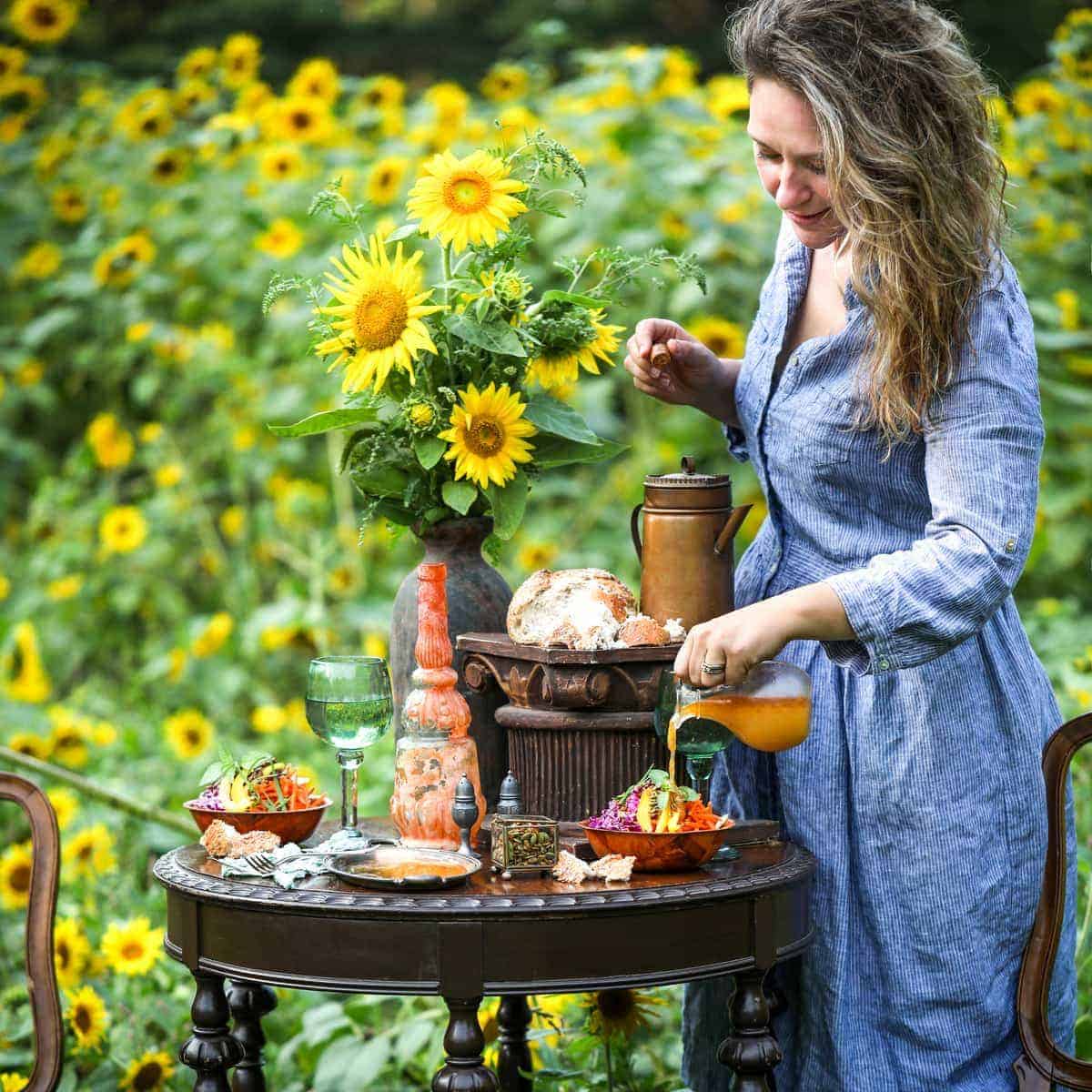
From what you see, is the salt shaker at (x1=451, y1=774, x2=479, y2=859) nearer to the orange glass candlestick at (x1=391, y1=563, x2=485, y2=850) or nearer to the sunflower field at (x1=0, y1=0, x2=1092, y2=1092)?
the orange glass candlestick at (x1=391, y1=563, x2=485, y2=850)

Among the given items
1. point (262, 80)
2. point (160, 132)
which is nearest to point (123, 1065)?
point (160, 132)

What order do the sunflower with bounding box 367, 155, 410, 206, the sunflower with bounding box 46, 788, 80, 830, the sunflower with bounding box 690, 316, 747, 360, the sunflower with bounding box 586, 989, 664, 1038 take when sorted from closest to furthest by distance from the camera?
the sunflower with bounding box 586, 989, 664, 1038 < the sunflower with bounding box 46, 788, 80, 830 < the sunflower with bounding box 690, 316, 747, 360 < the sunflower with bounding box 367, 155, 410, 206

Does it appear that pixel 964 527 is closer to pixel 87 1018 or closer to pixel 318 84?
pixel 87 1018

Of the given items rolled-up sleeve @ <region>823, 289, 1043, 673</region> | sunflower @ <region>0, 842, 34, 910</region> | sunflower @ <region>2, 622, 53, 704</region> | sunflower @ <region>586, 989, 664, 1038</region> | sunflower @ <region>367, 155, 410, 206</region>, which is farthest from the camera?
sunflower @ <region>367, 155, 410, 206</region>

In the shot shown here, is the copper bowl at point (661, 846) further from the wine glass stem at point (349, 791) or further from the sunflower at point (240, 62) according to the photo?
the sunflower at point (240, 62)

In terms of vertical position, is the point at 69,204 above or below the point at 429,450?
below

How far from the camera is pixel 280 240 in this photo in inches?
178

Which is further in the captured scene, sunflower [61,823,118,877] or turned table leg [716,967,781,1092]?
sunflower [61,823,118,877]

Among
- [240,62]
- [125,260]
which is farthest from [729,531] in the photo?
[240,62]

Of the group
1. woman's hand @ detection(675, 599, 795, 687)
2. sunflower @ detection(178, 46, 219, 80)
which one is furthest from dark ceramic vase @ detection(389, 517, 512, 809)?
sunflower @ detection(178, 46, 219, 80)

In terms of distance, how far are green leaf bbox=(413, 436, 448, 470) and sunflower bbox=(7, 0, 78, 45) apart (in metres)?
3.51

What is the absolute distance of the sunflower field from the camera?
166 inches

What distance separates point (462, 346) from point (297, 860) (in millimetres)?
705

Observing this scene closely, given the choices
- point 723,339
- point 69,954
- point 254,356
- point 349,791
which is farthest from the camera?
point 254,356
